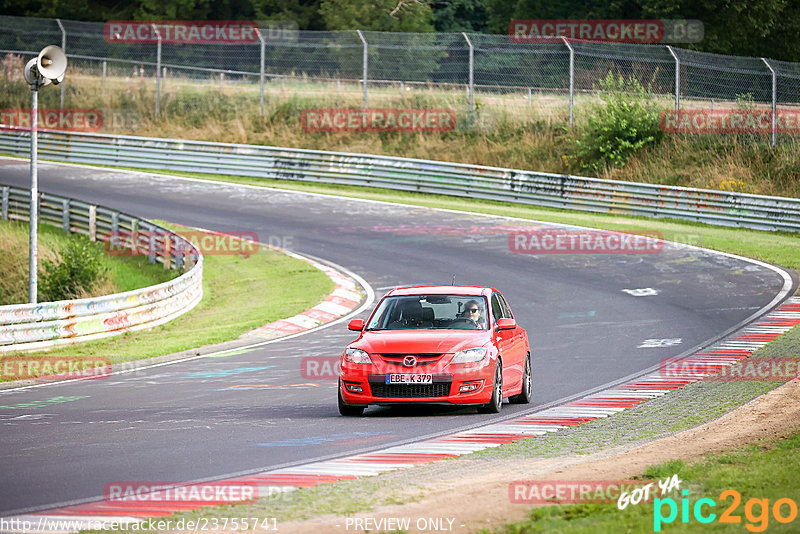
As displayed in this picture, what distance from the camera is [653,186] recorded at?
103 feet

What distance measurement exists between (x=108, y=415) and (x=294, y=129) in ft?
102

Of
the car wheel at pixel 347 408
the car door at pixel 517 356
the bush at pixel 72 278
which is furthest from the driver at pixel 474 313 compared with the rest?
the bush at pixel 72 278

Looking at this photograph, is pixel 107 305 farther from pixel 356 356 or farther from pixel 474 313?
pixel 474 313

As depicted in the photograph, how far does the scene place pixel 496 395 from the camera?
1219 cm

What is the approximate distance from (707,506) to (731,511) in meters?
0.21

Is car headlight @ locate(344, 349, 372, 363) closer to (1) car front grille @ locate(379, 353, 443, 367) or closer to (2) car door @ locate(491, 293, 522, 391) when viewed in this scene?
(1) car front grille @ locate(379, 353, 443, 367)

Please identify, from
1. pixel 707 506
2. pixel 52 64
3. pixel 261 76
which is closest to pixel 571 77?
pixel 261 76

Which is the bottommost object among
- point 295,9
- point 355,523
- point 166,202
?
point 166,202

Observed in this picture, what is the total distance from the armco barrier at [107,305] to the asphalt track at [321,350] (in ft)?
8.89

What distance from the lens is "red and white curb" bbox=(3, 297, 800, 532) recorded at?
24.6 feet

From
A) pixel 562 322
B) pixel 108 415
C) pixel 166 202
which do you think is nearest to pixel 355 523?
pixel 108 415

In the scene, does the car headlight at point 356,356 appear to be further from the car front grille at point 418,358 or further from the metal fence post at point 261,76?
the metal fence post at point 261,76

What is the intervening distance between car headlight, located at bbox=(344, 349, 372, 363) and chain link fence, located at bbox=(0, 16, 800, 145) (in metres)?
23.9

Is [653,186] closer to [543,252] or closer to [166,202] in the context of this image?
[543,252]
